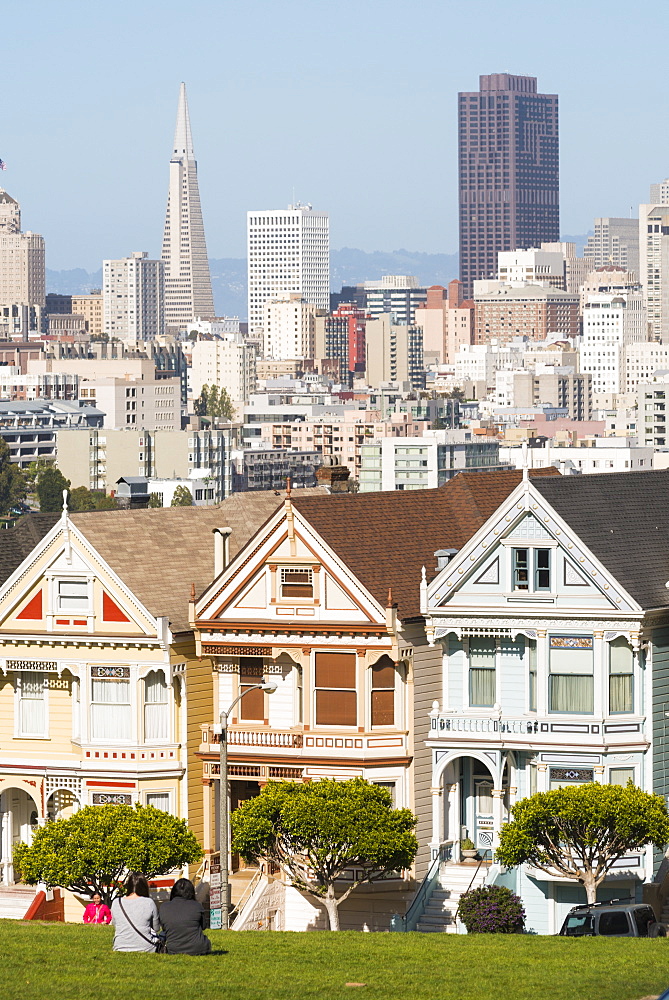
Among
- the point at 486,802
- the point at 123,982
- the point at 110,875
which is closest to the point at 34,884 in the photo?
the point at 110,875

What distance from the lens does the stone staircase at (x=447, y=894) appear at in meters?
44.0

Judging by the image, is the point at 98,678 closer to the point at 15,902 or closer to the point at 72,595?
the point at 72,595

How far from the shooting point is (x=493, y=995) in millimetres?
30266

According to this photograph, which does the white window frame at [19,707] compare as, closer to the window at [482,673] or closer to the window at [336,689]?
the window at [336,689]

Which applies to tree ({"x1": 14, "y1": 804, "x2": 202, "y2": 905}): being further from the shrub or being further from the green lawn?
the green lawn

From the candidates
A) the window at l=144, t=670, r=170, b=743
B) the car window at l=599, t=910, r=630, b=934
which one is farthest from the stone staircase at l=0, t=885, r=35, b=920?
the car window at l=599, t=910, r=630, b=934

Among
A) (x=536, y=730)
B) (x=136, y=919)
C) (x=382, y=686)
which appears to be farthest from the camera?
(x=382, y=686)

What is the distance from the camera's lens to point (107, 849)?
43719mm

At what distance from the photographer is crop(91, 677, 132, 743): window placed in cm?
4712

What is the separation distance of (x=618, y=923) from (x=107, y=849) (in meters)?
9.52

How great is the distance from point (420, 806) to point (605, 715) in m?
4.09

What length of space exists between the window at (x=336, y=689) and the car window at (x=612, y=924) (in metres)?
7.93

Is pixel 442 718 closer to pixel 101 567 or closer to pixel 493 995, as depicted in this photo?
pixel 101 567

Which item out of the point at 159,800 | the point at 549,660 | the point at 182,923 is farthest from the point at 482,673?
the point at 182,923
